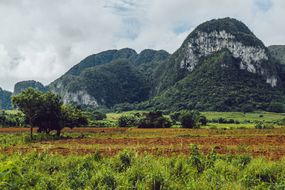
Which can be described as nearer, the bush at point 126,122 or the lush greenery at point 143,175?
the lush greenery at point 143,175

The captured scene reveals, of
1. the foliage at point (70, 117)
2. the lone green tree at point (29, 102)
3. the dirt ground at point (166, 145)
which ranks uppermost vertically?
the lone green tree at point (29, 102)

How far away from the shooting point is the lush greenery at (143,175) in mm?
9648

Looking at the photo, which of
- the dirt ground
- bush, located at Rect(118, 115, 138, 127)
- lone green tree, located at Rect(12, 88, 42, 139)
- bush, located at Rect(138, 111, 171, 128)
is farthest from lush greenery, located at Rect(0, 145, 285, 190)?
bush, located at Rect(118, 115, 138, 127)

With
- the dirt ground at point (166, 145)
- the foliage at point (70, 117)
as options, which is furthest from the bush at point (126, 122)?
the dirt ground at point (166, 145)

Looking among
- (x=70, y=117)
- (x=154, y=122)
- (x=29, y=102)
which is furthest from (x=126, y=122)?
(x=29, y=102)

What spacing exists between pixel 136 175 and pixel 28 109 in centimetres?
3451

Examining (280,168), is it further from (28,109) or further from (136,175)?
(28,109)

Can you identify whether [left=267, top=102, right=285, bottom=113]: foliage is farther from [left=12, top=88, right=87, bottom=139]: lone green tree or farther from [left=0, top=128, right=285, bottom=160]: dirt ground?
[left=12, top=88, right=87, bottom=139]: lone green tree

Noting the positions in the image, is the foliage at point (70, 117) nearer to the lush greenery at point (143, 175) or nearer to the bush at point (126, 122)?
the bush at point (126, 122)

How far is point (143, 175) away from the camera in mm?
11242

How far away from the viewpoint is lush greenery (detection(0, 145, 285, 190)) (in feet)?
31.7

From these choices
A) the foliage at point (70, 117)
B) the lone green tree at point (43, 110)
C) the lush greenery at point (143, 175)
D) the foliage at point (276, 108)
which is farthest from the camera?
the foliage at point (276, 108)

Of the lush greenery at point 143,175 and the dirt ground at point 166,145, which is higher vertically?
the lush greenery at point 143,175

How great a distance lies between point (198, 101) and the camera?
19275 centimetres
